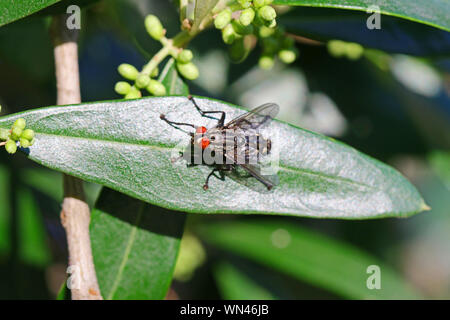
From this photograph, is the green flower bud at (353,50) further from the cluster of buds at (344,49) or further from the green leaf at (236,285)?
the green leaf at (236,285)

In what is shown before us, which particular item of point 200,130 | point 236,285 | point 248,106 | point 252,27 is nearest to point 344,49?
point 248,106

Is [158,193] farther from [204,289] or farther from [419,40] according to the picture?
[204,289]

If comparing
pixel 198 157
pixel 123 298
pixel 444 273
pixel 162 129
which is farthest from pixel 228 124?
pixel 444 273

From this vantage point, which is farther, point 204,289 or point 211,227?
point 211,227

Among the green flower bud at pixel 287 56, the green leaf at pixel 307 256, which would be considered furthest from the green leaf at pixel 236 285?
the green flower bud at pixel 287 56

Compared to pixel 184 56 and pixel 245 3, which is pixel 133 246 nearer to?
pixel 184 56
